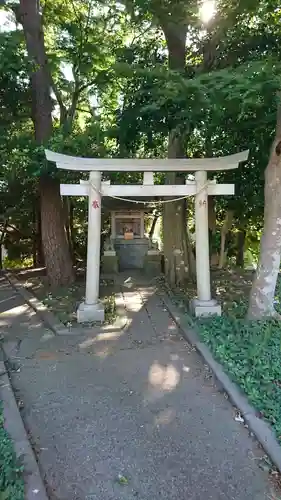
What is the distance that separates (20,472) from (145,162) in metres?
4.78

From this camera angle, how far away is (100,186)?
20.5ft

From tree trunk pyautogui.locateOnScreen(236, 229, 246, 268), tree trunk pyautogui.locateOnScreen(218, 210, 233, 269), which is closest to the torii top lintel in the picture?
tree trunk pyautogui.locateOnScreen(218, 210, 233, 269)

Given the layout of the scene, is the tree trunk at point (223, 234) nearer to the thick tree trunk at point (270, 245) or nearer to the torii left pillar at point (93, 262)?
the thick tree trunk at point (270, 245)

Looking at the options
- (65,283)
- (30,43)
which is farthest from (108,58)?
(65,283)

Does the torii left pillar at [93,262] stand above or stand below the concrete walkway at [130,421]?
above

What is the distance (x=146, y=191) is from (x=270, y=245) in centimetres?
221

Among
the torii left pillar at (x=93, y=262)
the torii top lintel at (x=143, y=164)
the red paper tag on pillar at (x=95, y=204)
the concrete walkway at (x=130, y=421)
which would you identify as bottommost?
the concrete walkway at (x=130, y=421)

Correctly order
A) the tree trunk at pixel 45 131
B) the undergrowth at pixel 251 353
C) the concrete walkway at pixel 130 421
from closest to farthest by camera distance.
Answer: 1. the concrete walkway at pixel 130 421
2. the undergrowth at pixel 251 353
3. the tree trunk at pixel 45 131

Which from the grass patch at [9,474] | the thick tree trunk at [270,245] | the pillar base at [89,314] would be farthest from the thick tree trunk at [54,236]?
the grass patch at [9,474]

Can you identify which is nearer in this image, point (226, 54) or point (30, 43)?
point (226, 54)

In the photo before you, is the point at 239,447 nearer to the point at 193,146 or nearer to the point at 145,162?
the point at 145,162

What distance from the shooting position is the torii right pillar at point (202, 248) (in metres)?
6.38

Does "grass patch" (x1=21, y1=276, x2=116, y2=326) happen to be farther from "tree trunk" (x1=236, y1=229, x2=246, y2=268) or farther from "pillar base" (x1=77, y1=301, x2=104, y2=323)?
"tree trunk" (x1=236, y1=229, x2=246, y2=268)

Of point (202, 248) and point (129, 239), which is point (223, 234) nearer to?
point (129, 239)
